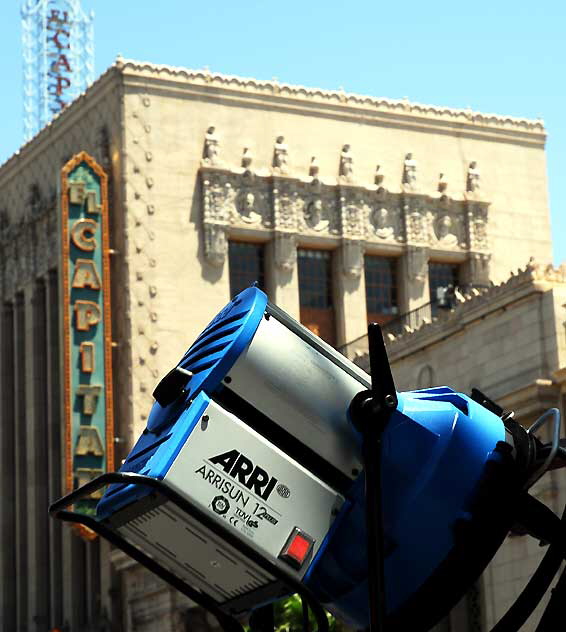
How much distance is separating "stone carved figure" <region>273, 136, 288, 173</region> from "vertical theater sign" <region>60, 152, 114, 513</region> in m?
6.64

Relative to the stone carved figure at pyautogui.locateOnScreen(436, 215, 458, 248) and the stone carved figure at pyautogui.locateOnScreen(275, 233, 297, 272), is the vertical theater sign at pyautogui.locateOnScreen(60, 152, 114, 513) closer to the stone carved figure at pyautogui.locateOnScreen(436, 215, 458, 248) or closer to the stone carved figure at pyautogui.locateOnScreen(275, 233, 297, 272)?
the stone carved figure at pyautogui.locateOnScreen(275, 233, 297, 272)

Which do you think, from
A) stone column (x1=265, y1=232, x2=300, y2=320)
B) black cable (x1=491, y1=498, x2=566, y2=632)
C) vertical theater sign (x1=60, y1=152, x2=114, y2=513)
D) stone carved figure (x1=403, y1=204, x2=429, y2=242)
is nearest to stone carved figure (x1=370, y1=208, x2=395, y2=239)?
stone carved figure (x1=403, y1=204, x2=429, y2=242)

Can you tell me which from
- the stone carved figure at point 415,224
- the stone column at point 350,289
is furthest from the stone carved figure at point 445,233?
the stone column at point 350,289

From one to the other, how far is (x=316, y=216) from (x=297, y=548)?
50.6 meters

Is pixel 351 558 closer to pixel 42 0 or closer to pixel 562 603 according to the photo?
pixel 562 603

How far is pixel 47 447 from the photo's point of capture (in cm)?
5794

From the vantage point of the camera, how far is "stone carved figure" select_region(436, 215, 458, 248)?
194ft

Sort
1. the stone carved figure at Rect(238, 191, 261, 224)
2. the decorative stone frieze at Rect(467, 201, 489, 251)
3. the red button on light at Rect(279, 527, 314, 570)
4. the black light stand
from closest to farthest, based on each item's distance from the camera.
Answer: the black light stand → the red button on light at Rect(279, 527, 314, 570) → the stone carved figure at Rect(238, 191, 261, 224) → the decorative stone frieze at Rect(467, 201, 489, 251)

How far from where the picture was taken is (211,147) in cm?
5578

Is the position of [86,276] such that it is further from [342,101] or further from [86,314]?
[342,101]

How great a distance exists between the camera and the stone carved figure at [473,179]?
60.2 m

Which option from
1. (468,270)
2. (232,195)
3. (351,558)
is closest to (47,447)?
(232,195)

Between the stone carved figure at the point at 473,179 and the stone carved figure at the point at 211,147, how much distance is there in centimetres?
998

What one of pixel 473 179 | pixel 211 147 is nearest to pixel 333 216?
pixel 211 147
